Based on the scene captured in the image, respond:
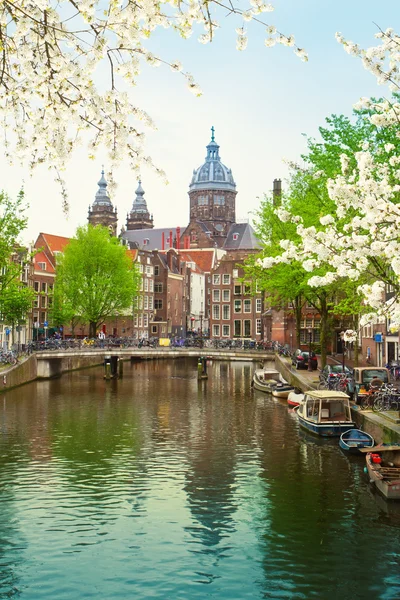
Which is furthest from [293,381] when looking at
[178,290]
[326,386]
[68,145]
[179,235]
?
[179,235]

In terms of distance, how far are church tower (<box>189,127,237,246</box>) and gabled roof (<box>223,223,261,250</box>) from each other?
11331 millimetres

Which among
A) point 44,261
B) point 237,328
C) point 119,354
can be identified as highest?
point 44,261

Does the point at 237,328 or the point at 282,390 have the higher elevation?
the point at 237,328

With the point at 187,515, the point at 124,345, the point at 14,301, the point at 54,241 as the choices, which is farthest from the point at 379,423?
the point at 54,241

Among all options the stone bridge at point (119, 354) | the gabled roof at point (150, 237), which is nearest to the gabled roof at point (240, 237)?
the gabled roof at point (150, 237)

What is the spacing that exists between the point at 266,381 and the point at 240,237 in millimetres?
95248

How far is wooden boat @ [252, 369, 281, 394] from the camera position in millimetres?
56175

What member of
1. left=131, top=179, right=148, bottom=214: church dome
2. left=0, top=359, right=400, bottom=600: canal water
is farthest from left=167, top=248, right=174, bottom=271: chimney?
left=0, top=359, right=400, bottom=600: canal water

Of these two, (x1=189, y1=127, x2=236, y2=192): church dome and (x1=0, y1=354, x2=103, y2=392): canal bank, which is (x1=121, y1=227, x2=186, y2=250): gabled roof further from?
(x1=0, y1=354, x2=103, y2=392): canal bank

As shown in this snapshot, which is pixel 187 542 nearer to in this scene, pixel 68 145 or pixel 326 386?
pixel 68 145

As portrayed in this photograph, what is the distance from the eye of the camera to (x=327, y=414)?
35938 millimetres

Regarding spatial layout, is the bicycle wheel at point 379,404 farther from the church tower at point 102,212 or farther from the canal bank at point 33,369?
the church tower at point 102,212

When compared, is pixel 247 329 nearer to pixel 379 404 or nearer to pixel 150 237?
pixel 150 237

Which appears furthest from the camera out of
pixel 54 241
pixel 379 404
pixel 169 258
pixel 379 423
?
pixel 169 258
